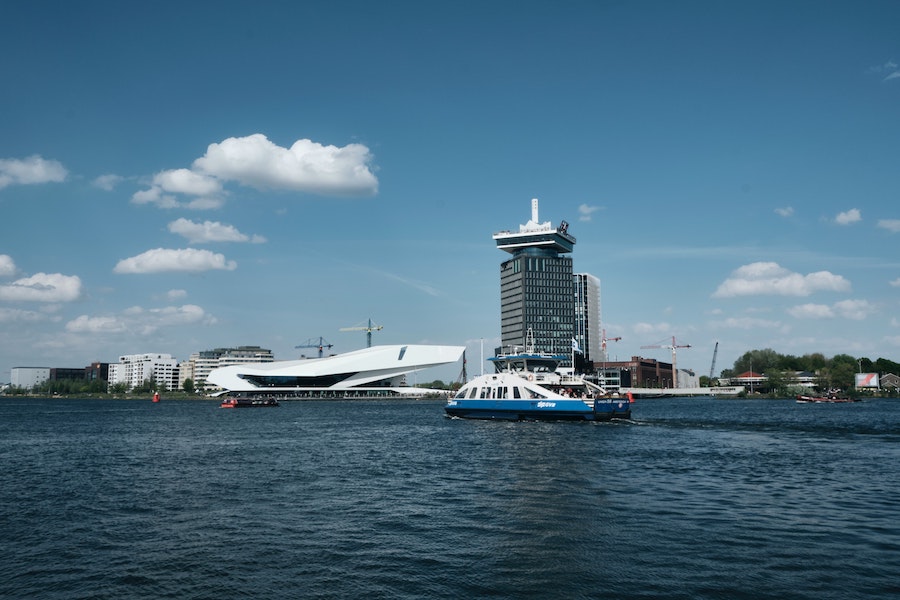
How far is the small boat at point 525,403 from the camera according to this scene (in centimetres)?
7081

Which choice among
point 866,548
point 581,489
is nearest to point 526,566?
point 866,548

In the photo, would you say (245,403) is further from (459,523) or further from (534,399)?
(459,523)

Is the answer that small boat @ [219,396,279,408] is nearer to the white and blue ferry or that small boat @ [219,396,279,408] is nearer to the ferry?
the ferry

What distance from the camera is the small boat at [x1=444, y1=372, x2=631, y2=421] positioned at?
2788 inches

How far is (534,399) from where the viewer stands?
72812mm

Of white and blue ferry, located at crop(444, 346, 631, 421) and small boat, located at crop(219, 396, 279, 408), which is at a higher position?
white and blue ferry, located at crop(444, 346, 631, 421)

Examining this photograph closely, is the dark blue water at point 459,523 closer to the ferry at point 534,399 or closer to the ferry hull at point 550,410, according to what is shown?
the ferry hull at point 550,410

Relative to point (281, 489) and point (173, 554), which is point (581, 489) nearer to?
point (281, 489)

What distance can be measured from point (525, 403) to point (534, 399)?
1085 millimetres

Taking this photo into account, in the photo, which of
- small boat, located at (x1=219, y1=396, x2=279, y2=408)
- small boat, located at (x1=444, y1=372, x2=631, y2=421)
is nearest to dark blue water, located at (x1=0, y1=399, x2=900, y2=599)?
small boat, located at (x1=444, y1=372, x2=631, y2=421)


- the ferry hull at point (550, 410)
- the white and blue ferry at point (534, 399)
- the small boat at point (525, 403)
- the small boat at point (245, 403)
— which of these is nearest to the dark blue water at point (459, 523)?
the ferry hull at point (550, 410)

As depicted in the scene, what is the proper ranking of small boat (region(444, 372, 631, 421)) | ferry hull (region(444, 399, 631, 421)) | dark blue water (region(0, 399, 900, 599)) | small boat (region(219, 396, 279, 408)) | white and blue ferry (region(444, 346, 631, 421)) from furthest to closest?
1. small boat (region(219, 396, 279, 408))
2. white and blue ferry (region(444, 346, 631, 421))
3. small boat (region(444, 372, 631, 421))
4. ferry hull (region(444, 399, 631, 421))
5. dark blue water (region(0, 399, 900, 599))

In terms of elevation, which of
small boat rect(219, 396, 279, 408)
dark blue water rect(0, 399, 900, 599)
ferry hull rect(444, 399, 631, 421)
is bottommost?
small boat rect(219, 396, 279, 408)

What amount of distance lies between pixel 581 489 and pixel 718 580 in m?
13.9
